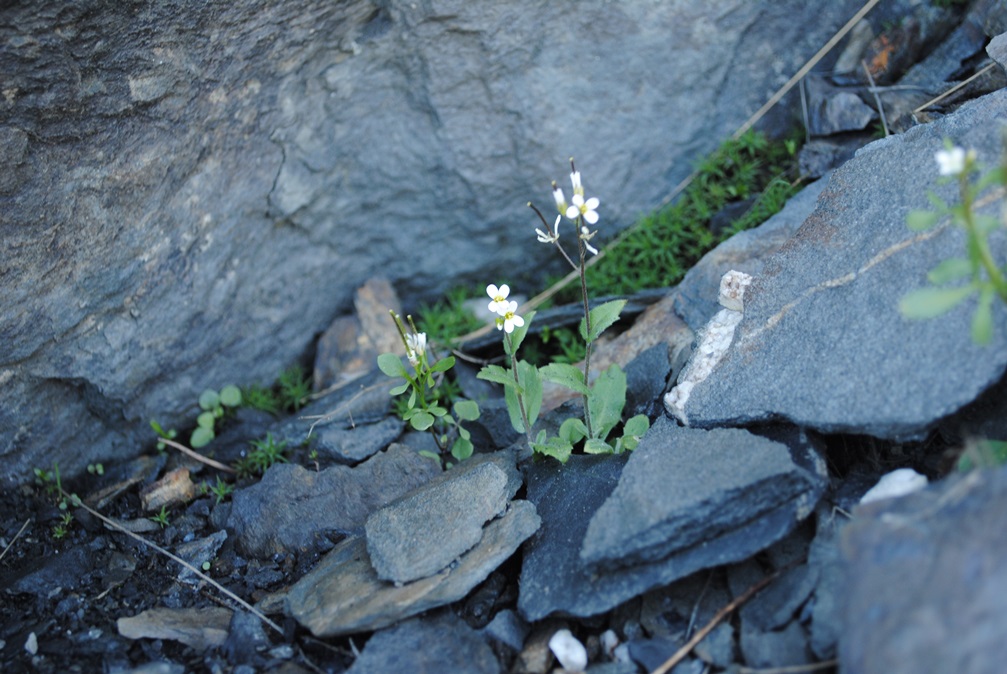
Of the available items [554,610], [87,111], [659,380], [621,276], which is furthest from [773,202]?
[87,111]

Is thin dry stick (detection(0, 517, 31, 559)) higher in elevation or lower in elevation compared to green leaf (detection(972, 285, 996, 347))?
lower

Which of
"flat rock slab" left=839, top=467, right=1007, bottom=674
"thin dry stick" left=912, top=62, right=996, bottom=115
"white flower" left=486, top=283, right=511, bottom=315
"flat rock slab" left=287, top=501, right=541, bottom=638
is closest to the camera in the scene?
"flat rock slab" left=839, top=467, right=1007, bottom=674

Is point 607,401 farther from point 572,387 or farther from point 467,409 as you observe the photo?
point 467,409

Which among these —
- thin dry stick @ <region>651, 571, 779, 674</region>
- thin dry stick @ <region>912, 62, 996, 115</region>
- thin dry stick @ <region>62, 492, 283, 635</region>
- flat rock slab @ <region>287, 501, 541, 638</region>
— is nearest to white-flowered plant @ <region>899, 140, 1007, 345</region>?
thin dry stick @ <region>651, 571, 779, 674</region>

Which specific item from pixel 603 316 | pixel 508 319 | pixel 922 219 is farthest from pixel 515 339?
pixel 922 219

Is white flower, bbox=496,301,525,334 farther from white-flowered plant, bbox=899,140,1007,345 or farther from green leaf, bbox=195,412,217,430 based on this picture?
green leaf, bbox=195,412,217,430

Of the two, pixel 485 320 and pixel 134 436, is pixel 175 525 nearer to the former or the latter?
pixel 134 436

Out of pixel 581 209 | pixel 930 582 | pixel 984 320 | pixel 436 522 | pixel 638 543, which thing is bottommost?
pixel 436 522
